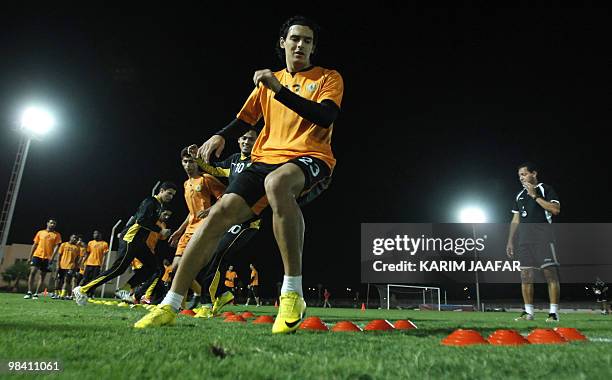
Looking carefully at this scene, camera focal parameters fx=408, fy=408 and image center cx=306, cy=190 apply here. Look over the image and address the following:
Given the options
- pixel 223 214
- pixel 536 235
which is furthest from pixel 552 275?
pixel 223 214

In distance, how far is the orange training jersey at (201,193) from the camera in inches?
256

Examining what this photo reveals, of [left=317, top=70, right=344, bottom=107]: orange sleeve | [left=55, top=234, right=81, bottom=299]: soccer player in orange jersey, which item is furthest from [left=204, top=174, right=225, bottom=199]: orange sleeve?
[left=55, top=234, right=81, bottom=299]: soccer player in orange jersey

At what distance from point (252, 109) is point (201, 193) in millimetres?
3223

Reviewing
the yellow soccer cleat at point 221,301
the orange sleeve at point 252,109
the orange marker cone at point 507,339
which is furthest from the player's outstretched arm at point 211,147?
the yellow soccer cleat at point 221,301

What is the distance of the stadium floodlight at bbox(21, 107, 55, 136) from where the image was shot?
19.1m

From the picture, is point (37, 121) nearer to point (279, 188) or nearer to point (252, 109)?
point (252, 109)

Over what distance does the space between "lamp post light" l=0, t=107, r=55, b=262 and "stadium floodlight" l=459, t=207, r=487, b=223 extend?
28476mm

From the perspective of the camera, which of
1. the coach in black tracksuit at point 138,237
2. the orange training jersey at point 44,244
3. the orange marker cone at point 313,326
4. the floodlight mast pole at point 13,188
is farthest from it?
the floodlight mast pole at point 13,188

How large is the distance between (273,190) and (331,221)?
39703 millimetres

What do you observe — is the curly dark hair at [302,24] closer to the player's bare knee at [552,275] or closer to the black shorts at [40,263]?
the player's bare knee at [552,275]

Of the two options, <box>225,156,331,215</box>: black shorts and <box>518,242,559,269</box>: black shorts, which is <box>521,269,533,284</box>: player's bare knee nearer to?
<box>518,242,559,269</box>: black shorts

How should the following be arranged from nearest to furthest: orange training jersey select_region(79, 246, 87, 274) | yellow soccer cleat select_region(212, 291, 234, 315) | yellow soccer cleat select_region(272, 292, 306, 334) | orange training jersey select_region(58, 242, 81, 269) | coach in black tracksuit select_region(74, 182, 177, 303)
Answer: yellow soccer cleat select_region(272, 292, 306, 334), yellow soccer cleat select_region(212, 291, 234, 315), coach in black tracksuit select_region(74, 182, 177, 303), orange training jersey select_region(58, 242, 81, 269), orange training jersey select_region(79, 246, 87, 274)

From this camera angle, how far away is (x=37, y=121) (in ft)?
66.4

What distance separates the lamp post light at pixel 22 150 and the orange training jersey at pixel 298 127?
1702 cm
